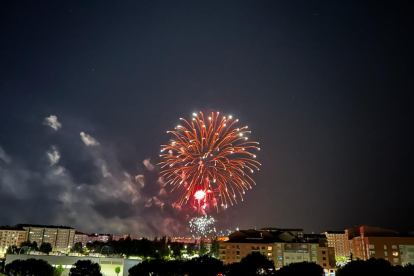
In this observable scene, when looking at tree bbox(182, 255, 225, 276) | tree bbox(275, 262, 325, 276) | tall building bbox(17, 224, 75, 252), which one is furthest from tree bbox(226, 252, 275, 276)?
tall building bbox(17, 224, 75, 252)

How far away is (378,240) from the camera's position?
274 ft

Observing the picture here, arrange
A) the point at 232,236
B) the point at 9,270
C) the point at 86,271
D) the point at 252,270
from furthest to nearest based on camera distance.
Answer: the point at 232,236 < the point at 86,271 < the point at 9,270 < the point at 252,270

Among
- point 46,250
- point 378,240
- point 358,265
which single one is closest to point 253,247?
point 378,240

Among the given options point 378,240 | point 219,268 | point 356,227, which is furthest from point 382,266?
point 356,227

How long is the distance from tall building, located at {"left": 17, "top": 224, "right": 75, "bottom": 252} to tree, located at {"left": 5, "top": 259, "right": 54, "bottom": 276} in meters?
114

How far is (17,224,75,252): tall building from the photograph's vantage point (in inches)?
6225

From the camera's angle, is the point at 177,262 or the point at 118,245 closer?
the point at 177,262

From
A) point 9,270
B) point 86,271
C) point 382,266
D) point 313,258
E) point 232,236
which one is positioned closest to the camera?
point 382,266

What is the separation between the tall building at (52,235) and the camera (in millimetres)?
158125

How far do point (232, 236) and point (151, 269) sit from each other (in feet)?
148

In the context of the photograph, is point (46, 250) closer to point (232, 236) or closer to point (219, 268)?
point (232, 236)

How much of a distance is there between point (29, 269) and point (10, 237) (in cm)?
11389

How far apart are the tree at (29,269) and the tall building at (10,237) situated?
108 metres

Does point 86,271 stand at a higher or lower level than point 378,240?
lower
